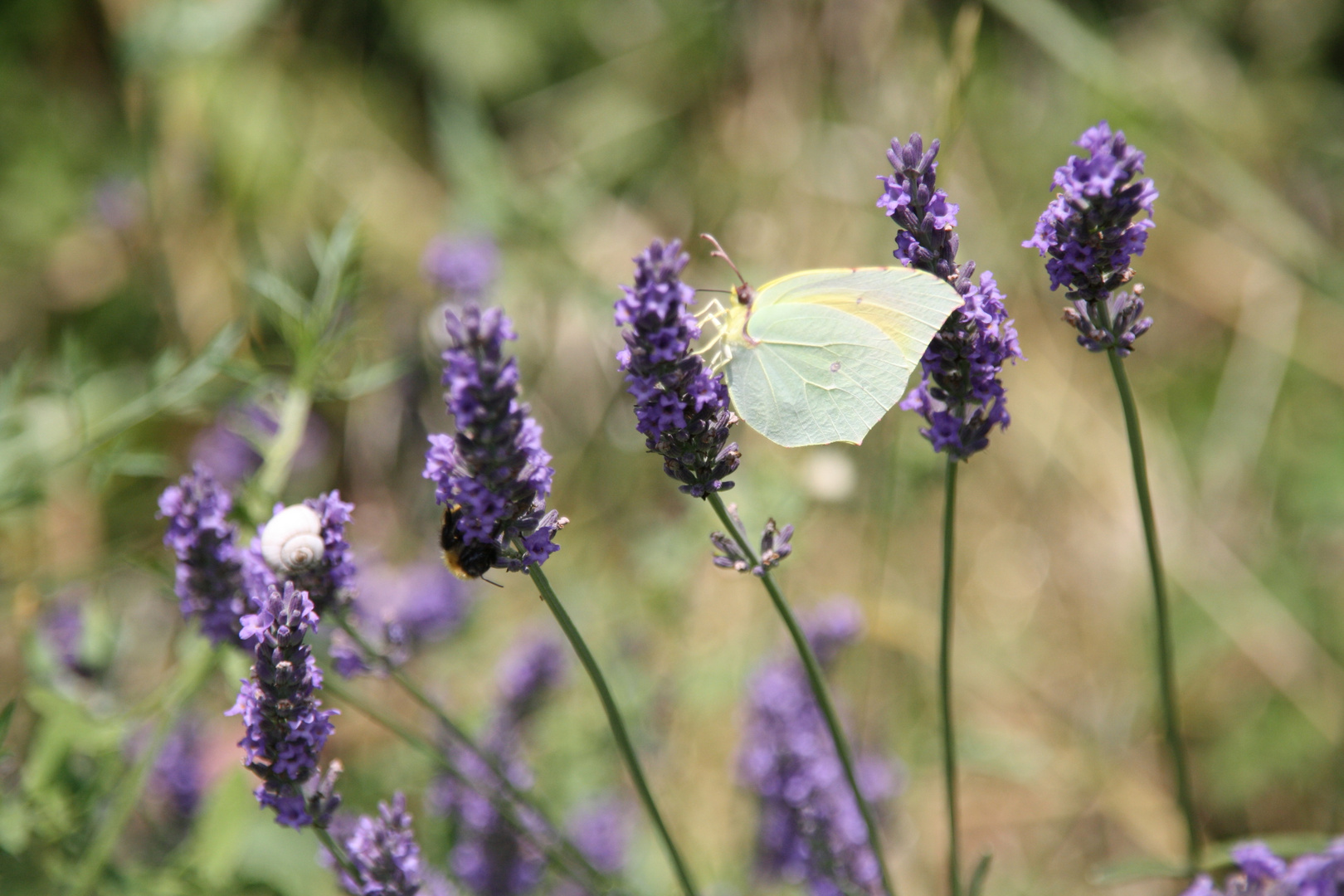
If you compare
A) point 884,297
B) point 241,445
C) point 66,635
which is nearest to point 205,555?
point 884,297

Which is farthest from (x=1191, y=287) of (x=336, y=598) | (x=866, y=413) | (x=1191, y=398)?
(x=336, y=598)

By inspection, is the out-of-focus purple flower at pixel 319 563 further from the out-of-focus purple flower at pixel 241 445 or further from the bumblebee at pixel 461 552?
the out-of-focus purple flower at pixel 241 445

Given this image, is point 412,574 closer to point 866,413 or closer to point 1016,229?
point 866,413

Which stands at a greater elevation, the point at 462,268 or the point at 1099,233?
the point at 462,268

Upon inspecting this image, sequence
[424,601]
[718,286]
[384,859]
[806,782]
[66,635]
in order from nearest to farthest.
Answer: [384,859] → [806,782] → [66,635] → [424,601] → [718,286]

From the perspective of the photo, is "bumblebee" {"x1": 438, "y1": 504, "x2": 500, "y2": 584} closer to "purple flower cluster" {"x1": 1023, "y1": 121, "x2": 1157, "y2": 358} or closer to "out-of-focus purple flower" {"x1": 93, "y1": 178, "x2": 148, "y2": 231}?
"purple flower cluster" {"x1": 1023, "y1": 121, "x2": 1157, "y2": 358}

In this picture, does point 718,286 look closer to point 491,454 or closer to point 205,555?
point 205,555
